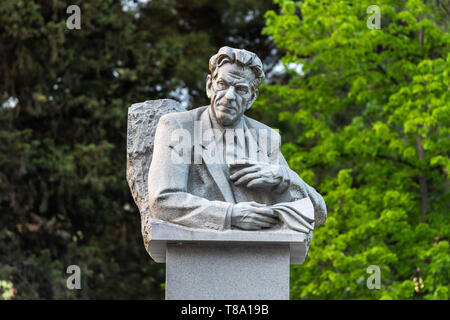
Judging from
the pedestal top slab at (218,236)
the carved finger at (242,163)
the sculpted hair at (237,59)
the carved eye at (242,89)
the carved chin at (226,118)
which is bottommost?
the pedestal top slab at (218,236)

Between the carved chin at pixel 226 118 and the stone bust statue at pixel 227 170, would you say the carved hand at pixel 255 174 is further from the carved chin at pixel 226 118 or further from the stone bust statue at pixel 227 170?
the carved chin at pixel 226 118

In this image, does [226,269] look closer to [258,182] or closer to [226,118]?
[258,182]

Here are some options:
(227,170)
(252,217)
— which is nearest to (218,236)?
(252,217)

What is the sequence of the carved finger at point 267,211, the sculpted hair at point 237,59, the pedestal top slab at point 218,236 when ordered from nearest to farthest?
1. the pedestal top slab at point 218,236
2. the carved finger at point 267,211
3. the sculpted hair at point 237,59

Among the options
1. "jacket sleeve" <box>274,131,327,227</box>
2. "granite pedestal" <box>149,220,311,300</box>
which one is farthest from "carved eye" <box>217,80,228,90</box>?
"granite pedestal" <box>149,220,311,300</box>

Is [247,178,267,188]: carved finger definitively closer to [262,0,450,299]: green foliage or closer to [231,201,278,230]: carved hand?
[231,201,278,230]: carved hand

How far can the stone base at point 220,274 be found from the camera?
6.29m

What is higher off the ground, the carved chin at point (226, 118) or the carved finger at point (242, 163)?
the carved chin at point (226, 118)

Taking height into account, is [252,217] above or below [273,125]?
below

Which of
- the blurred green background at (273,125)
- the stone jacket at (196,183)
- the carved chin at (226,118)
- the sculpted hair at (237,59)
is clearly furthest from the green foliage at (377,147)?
the sculpted hair at (237,59)

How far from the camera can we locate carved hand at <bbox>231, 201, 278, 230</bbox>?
619 cm

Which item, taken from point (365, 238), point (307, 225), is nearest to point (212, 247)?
point (307, 225)

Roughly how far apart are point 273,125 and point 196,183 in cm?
1321

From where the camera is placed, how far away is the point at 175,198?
628 centimetres
